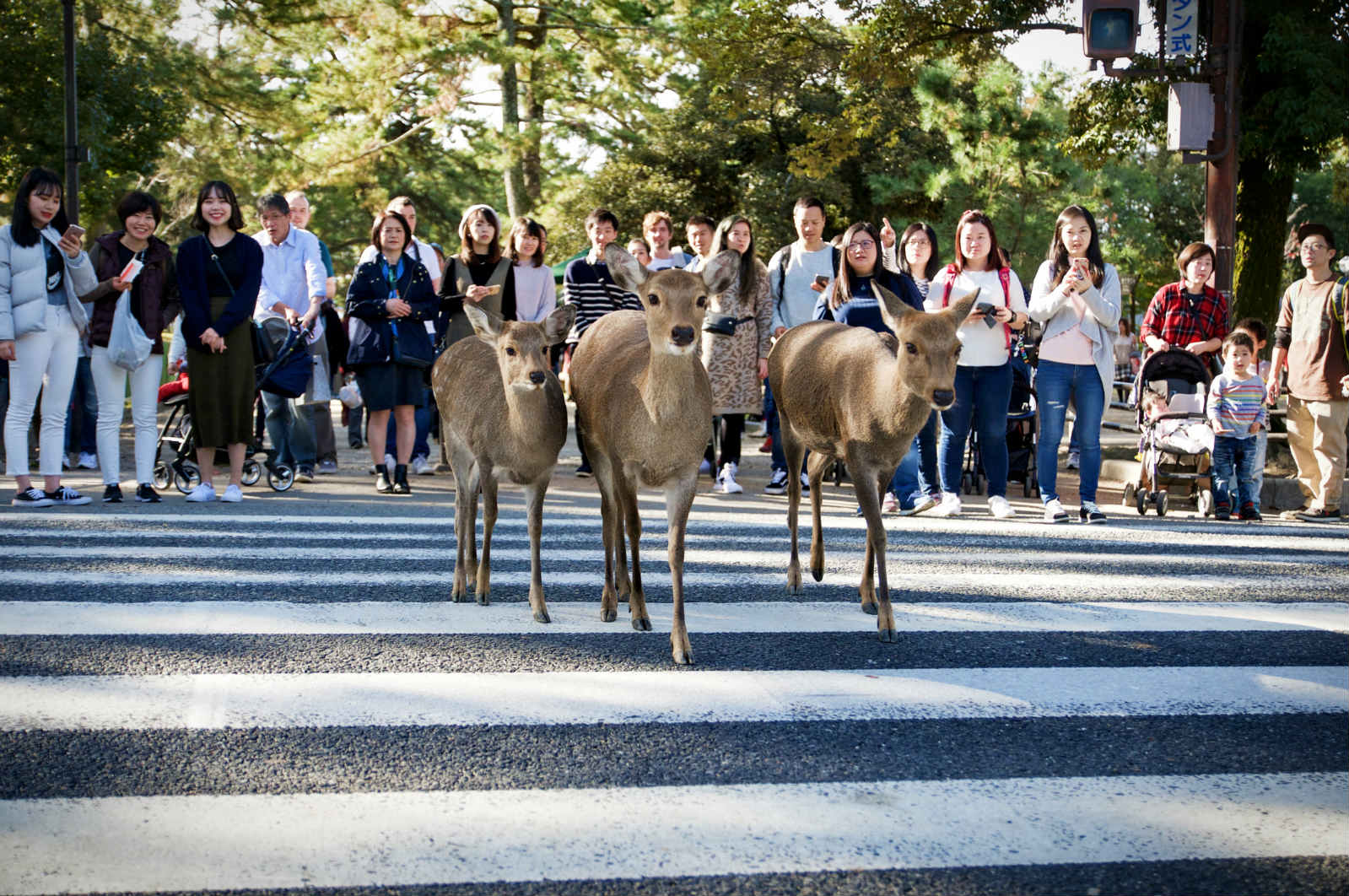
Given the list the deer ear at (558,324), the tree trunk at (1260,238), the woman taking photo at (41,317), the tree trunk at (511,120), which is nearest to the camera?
the deer ear at (558,324)

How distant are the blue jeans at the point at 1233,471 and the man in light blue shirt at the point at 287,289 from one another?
8.11 meters

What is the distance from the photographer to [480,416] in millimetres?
6691

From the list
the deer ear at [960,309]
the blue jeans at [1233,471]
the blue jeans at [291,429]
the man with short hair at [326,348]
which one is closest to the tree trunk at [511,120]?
the man with short hair at [326,348]

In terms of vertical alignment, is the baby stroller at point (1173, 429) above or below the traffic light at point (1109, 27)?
below

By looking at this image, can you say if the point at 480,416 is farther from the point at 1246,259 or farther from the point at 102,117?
the point at 102,117

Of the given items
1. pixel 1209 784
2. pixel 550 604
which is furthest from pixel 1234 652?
pixel 550 604

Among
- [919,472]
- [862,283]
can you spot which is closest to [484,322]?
[862,283]

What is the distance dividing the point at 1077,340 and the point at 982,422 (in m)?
1.04

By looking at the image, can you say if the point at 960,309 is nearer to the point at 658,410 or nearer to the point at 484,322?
the point at 658,410

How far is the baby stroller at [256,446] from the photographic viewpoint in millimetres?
11086

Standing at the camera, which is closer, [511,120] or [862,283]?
[862,283]

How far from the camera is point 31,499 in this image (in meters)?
9.97

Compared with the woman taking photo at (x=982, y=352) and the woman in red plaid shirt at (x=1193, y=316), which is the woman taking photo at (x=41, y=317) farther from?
the woman in red plaid shirt at (x=1193, y=316)

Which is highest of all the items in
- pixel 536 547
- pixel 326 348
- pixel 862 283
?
pixel 862 283
